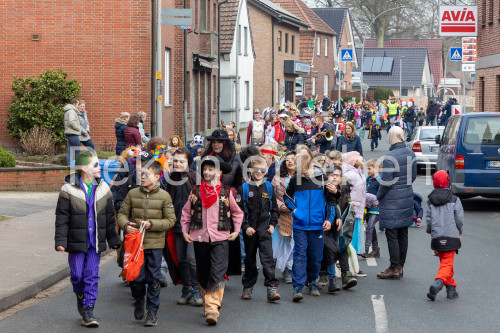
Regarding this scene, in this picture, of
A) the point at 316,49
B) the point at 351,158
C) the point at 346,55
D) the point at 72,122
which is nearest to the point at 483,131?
the point at 351,158

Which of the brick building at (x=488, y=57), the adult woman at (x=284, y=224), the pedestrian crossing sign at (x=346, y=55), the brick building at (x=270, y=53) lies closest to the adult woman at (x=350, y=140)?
the adult woman at (x=284, y=224)

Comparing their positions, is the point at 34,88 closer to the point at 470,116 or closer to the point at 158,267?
the point at 470,116

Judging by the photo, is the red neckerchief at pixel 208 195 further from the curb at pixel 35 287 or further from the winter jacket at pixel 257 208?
the curb at pixel 35 287

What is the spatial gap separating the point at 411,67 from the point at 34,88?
7784cm

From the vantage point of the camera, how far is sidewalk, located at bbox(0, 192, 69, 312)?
29.5ft

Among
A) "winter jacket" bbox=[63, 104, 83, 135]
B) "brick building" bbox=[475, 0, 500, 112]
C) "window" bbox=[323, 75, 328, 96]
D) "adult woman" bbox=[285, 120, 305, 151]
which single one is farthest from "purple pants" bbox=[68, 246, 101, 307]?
"window" bbox=[323, 75, 328, 96]

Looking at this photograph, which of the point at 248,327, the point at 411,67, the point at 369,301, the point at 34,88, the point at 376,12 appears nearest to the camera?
the point at 248,327

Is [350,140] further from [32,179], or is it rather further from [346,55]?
[346,55]

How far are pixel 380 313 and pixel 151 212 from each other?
2.49 m

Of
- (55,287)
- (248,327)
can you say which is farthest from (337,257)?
(55,287)

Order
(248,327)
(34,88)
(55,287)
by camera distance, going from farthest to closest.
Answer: (34,88)
(55,287)
(248,327)

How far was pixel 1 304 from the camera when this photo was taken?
8.27 m

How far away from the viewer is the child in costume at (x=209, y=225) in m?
8.15

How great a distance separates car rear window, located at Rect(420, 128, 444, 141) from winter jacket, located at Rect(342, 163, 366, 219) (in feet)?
51.3
